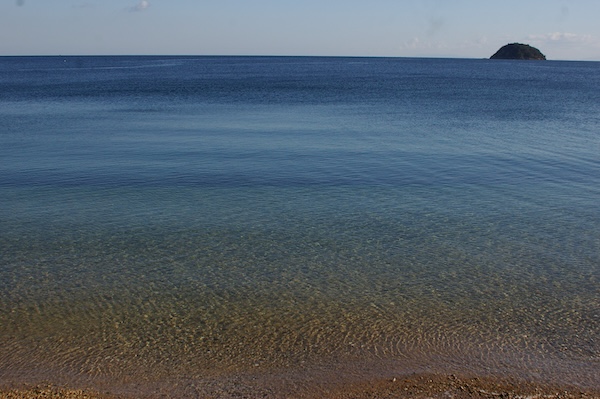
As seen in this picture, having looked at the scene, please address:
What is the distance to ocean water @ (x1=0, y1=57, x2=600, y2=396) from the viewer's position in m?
9.66

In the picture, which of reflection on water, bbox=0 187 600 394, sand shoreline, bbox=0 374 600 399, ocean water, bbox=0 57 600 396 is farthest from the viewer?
reflection on water, bbox=0 187 600 394

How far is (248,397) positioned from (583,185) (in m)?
17.0

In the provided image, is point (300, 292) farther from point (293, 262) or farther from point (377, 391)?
point (377, 391)

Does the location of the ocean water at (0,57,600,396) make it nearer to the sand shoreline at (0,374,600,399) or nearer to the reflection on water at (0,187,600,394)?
the reflection on water at (0,187,600,394)

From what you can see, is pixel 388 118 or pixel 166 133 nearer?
pixel 166 133

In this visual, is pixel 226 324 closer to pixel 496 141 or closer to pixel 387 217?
pixel 387 217

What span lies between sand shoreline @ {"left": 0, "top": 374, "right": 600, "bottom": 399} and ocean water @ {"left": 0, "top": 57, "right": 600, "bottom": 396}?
23cm

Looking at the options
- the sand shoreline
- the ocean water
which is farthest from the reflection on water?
the sand shoreline

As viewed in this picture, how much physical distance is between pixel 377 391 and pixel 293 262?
5622 millimetres

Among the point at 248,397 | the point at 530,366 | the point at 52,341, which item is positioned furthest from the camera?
the point at 52,341

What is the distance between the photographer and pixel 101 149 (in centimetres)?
2839

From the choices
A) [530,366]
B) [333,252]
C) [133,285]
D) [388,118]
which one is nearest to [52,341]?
[133,285]

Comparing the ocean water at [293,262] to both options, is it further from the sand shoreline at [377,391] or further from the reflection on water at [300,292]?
the sand shoreline at [377,391]

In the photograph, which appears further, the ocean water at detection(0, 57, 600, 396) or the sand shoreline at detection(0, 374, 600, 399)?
the ocean water at detection(0, 57, 600, 396)
